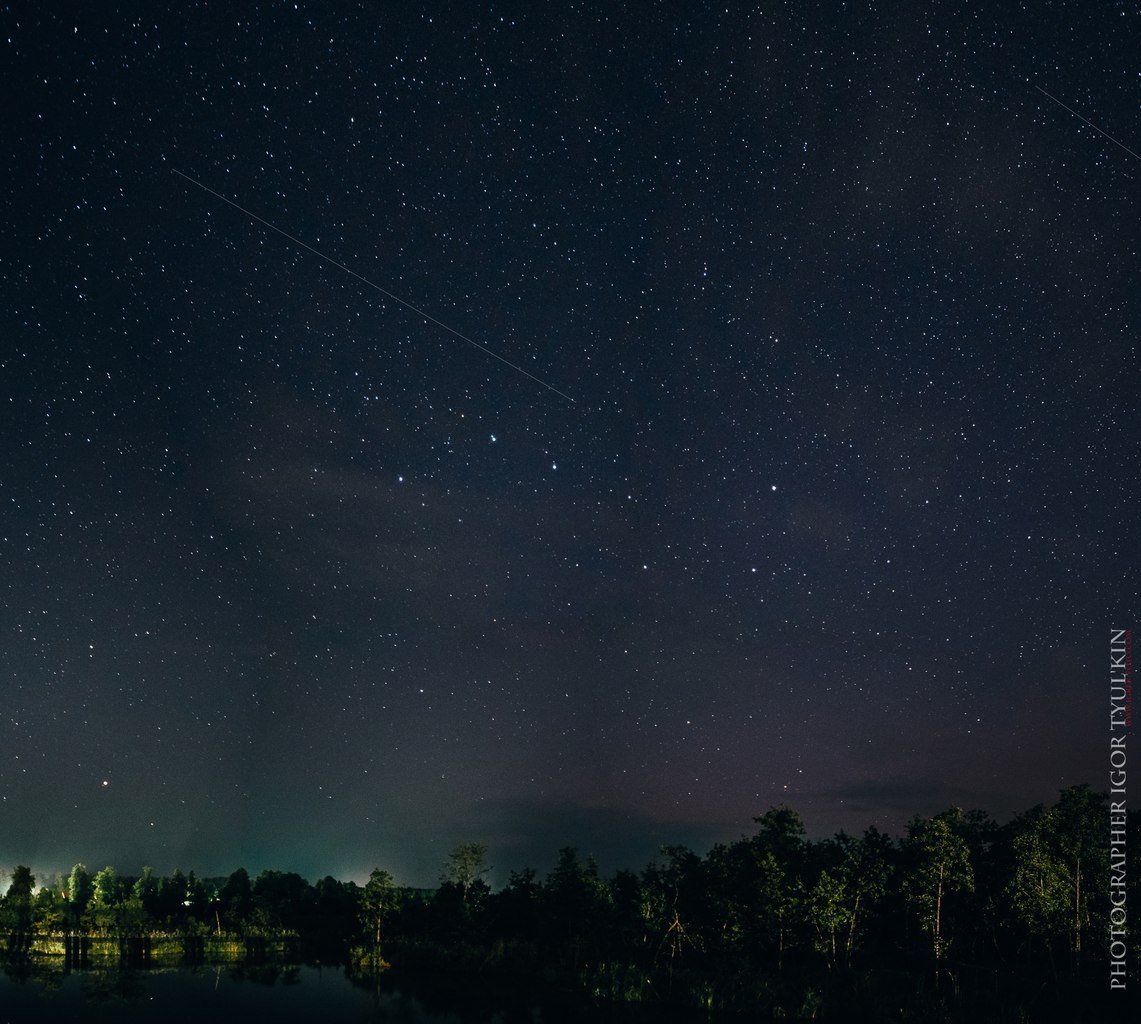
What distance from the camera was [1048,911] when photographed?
28594 millimetres

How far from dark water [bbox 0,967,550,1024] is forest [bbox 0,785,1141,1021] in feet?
13.4

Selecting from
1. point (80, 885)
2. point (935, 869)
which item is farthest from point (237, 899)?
point (935, 869)

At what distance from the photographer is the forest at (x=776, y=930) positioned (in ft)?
92.5

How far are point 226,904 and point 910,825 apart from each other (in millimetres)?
54975

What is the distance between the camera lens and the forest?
2819 centimetres

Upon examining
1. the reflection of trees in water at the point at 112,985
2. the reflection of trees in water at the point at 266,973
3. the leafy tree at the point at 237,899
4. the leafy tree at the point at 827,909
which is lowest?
the leafy tree at the point at 237,899

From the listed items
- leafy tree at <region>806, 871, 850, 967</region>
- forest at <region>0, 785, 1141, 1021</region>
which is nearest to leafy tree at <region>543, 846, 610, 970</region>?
forest at <region>0, 785, 1141, 1021</region>

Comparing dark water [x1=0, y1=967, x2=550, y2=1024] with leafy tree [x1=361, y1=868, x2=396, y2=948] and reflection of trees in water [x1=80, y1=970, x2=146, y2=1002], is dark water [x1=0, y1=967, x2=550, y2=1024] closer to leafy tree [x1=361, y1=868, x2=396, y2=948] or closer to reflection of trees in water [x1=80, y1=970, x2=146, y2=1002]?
reflection of trees in water [x1=80, y1=970, x2=146, y2=1002]

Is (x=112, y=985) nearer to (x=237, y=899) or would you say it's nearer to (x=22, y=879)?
(x=237, y=899)

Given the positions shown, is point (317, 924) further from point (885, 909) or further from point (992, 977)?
point (992, 977)

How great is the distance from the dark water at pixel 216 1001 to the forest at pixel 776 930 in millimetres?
4094

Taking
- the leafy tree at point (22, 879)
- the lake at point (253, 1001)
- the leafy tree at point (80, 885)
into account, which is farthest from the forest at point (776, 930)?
the leafy tree at point (80, 885)

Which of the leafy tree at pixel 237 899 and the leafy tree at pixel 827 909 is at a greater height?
the leafy tree at pixel 827 909

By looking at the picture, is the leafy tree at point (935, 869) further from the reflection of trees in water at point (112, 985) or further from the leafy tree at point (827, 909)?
the reflection of trees in water at point (112, 985)
